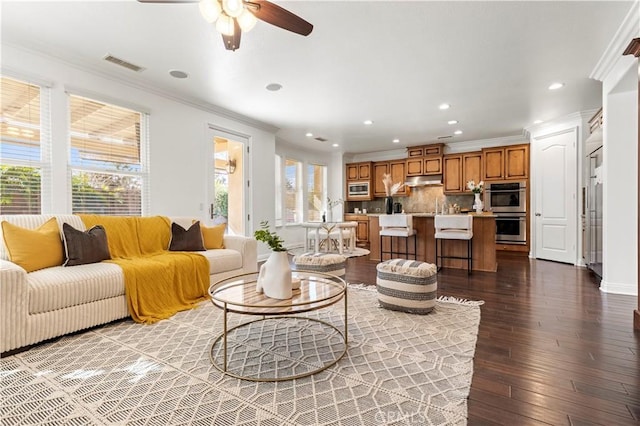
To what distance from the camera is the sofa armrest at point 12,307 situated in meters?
2.01

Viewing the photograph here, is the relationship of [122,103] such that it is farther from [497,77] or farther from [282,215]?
[497,77]

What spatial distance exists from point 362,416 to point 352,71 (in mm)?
3423

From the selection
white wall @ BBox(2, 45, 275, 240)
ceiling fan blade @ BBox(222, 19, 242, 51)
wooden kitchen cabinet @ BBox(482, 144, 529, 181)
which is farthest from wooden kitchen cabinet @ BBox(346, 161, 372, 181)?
ceiling fan blade @ BBox(222, 19, 242, 51)

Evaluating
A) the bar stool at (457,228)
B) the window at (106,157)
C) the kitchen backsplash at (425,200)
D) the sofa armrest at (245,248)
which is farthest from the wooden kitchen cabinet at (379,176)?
the window at (106,157)

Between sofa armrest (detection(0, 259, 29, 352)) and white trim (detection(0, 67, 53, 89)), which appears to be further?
white trim (detection(0, 67, 53, 89))

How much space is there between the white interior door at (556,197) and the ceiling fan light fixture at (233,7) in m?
6.13

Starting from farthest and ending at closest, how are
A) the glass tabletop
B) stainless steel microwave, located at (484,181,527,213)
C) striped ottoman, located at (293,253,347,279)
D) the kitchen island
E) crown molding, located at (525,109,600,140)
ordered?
stainless steel microwave, located at (484,181,527,213)
crown molding, located at (525,109,600,140)
the kitchen island
striped ottoman, located at (293,253,347,279)
the glass tabletop

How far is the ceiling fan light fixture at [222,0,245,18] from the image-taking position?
187 centimetres

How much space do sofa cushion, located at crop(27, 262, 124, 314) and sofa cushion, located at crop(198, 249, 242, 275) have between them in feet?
3.13

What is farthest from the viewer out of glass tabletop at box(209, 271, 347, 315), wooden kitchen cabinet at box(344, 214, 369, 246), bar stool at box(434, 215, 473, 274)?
wooden kitchen cabinet at box(344, 214, 369, 246)

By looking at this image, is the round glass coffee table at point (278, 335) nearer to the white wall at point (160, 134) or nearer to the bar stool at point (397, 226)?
the white wall at point (160, 134)

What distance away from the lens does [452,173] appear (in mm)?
7410

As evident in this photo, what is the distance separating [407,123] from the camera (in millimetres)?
5836

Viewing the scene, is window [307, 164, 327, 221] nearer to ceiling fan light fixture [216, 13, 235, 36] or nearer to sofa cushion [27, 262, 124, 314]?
sofa cushion [27, 262, 124, 314]
